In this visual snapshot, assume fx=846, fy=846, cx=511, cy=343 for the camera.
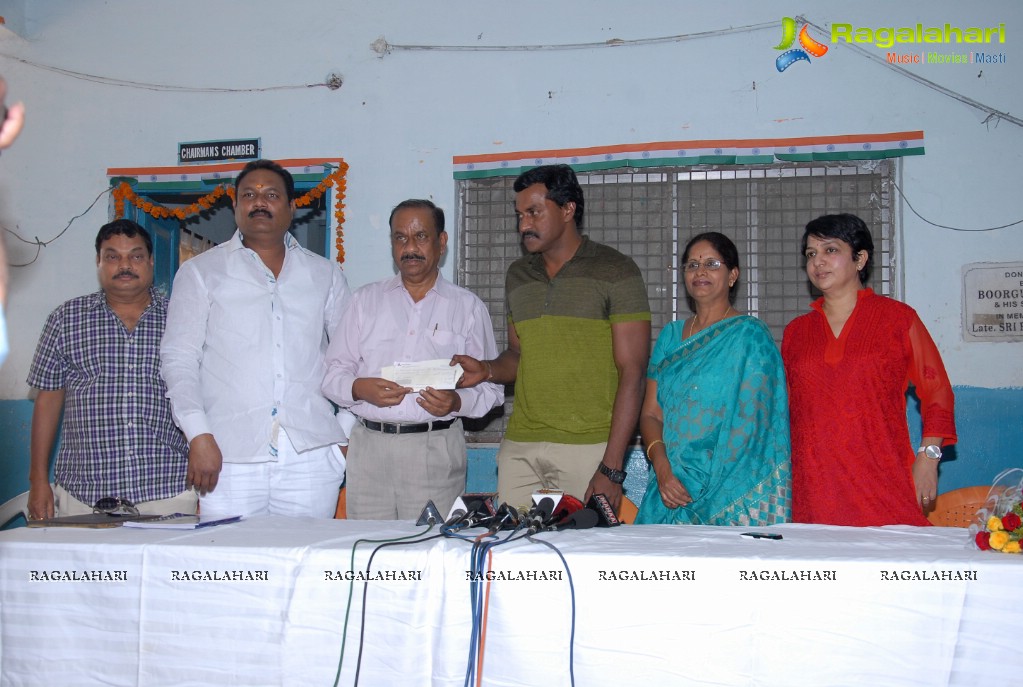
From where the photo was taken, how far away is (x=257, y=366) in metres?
3.05

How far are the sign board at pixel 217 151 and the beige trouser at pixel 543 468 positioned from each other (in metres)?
2.79

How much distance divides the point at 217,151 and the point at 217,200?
1.29 ft

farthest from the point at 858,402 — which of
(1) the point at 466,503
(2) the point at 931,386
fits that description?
(1) the point at 466,503

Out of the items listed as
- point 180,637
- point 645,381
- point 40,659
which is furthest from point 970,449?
point 40,659

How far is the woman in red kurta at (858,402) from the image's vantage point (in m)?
2.71

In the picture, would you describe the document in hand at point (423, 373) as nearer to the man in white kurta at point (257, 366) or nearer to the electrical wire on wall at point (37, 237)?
the man in white kurta at point (257, 366)

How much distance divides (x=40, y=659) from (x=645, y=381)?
2.01 meters

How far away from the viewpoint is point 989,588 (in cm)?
178

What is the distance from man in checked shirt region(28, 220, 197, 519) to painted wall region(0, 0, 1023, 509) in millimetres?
1657

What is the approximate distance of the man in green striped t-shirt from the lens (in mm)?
3014

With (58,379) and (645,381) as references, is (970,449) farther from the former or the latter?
(58,379)

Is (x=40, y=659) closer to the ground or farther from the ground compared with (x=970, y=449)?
closer to the ground

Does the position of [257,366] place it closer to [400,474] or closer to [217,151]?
[400,474]

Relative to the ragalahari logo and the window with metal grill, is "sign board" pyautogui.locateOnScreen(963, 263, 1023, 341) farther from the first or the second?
the ragalahari logo
